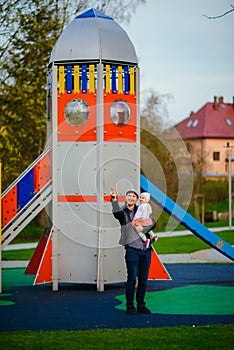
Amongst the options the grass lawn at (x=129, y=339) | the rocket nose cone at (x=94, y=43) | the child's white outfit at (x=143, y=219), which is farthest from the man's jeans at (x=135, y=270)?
the rocket nose cone at (x=94, y=43)

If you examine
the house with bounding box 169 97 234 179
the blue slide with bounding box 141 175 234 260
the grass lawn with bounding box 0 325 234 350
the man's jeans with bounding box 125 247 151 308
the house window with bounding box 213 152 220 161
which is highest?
the house with bounding box 169 97 234 179

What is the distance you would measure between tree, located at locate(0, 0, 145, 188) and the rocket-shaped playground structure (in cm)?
1281

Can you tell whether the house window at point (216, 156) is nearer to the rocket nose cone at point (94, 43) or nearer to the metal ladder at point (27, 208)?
the rocket nose cone at point (94, 43)

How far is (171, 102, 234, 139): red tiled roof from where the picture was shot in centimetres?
7675

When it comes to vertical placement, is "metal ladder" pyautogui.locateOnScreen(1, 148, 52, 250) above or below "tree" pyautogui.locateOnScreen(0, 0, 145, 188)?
below

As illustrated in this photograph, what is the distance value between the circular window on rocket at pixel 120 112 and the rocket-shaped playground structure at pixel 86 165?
19 mm

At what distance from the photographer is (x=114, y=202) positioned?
34.2 feet

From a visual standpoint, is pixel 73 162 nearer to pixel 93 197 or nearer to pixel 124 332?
pixel 93 197

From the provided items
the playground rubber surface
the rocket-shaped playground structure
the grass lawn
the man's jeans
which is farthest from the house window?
the grass lawn

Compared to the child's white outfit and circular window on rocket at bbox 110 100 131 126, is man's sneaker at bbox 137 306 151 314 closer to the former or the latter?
the child's white outfit

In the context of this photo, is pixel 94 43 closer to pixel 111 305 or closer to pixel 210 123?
pixel 111 305

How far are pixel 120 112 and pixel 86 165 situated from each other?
46.9 inches

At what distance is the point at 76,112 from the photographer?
13500 millimetres

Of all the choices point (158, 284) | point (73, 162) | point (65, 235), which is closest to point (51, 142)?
point (73, 162)
